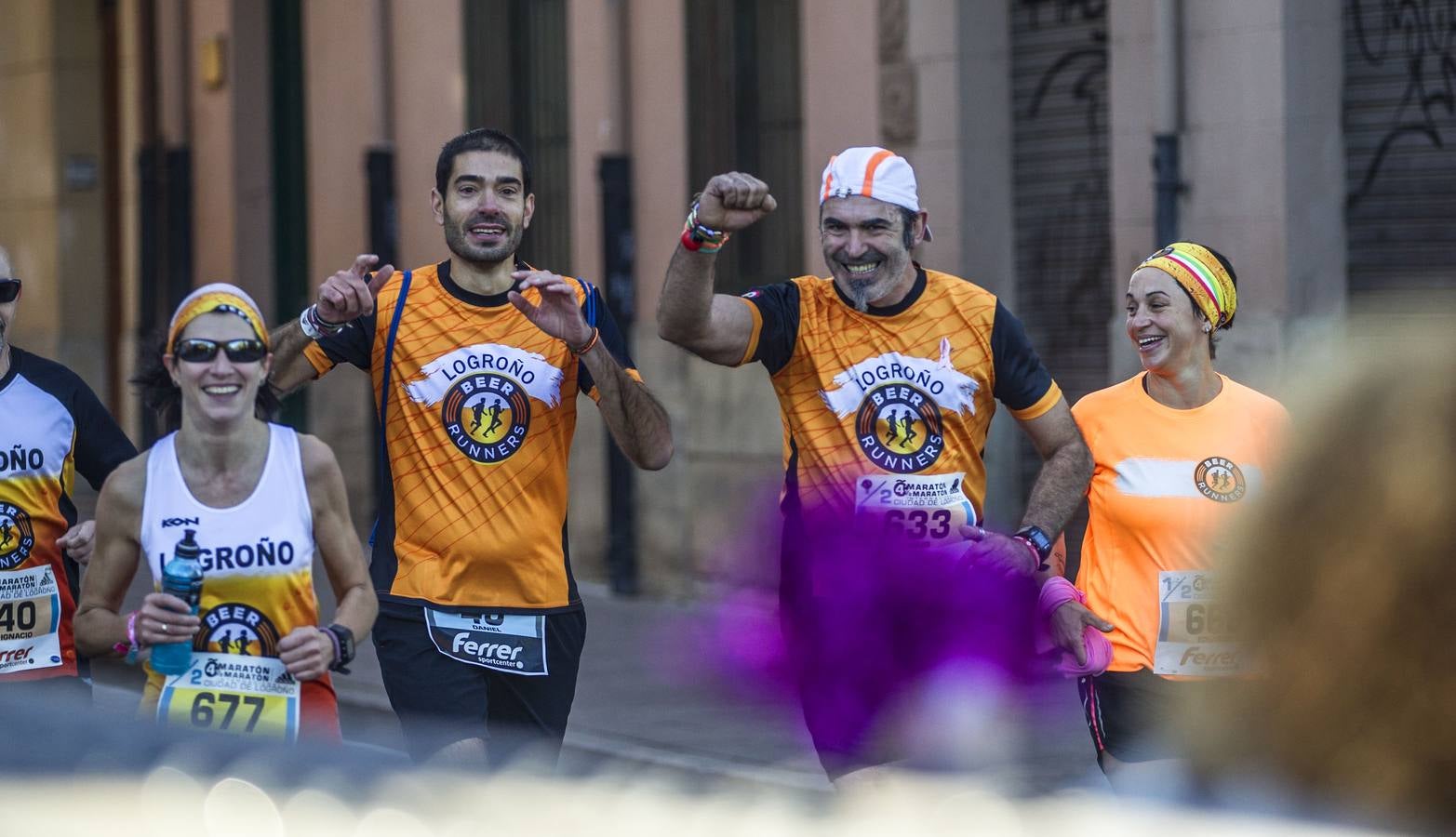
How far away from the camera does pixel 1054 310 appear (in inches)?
436

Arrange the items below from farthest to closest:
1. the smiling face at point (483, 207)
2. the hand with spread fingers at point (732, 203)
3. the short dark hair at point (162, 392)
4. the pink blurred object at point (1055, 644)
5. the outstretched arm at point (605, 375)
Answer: the smiling face at point (483, 207), the pink blurred object at point (1055, 644), the outstretched arm at point (605, 375), the hand with spread fingers at point (732, 203), the short dark hair at point (162, 392)

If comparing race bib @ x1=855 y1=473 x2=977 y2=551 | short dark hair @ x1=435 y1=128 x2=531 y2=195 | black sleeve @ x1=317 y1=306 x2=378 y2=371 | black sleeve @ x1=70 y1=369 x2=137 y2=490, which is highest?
short dark hair @ x1=435 y1=128 x2=531 y2=195

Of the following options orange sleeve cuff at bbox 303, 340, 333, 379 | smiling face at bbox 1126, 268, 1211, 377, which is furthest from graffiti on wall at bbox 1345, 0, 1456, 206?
orange sleeve cuff at bbox 303, 340, 333, 379

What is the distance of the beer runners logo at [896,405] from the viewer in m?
4.74

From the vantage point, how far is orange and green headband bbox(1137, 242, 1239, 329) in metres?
4.91

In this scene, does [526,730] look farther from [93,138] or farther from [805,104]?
[93,138]

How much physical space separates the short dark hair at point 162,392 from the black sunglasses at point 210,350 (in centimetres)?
28

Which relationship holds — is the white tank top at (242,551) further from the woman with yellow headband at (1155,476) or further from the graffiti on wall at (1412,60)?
the graffiti on wall at (1412,60)

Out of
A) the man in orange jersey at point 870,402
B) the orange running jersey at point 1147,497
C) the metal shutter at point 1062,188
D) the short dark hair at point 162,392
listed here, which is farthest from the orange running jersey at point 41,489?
the metal shutter at point 1062,188

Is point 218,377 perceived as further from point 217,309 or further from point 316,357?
point 316,357

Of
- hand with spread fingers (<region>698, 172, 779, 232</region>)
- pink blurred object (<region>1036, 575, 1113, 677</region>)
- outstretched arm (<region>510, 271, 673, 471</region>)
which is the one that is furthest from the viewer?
pink blurred object (<region>1036, 575, 1113, 677</region>)

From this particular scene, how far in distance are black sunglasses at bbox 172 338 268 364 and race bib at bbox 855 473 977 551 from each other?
1454 mm

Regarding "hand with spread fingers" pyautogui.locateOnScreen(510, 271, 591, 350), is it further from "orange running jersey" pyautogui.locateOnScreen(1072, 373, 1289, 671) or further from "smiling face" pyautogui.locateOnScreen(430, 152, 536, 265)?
"orange running jersey" pyautogui.locateOnScreen(1072, 373, 1289, 671)

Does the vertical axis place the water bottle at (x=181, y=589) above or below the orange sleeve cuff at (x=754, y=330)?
below
